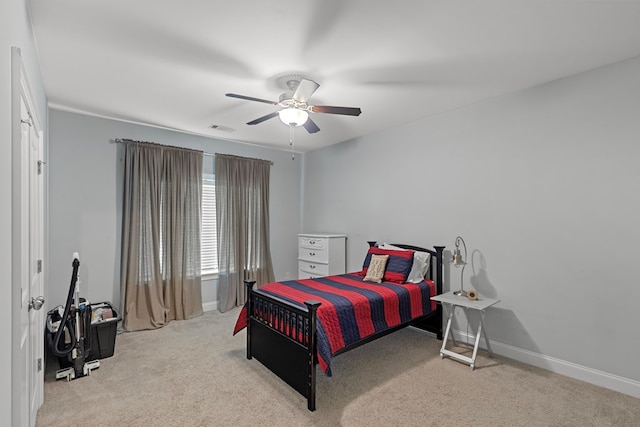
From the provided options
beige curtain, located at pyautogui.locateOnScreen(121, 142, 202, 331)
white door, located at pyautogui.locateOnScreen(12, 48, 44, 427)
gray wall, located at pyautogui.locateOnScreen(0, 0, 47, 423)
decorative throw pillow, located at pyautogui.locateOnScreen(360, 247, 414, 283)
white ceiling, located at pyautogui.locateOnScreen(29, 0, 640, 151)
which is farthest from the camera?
beige curtain, located at pyautogui.locateOnScreen(121, 142, 202, 331)

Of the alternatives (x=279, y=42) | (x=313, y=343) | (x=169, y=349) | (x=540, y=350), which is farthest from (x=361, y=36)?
(x=169, y=349)

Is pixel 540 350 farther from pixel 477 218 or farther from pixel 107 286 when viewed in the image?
pixel 107 286

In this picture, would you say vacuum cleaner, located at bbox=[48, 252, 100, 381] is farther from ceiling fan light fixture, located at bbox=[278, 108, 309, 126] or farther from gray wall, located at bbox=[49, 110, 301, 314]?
ceiling fan light fixture, located at bbox=[278, 108, 309, 126]

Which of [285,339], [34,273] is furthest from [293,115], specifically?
[34,273]

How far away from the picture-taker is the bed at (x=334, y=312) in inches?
99.7

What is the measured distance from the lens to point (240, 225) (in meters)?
5.11

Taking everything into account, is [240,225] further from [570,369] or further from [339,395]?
[570,369]

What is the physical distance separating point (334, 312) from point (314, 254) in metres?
2.35

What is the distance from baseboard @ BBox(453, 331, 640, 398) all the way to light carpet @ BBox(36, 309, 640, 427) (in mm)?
69

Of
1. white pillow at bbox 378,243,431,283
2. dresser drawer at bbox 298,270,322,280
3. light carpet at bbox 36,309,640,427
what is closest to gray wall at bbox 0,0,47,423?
light carpet at bbox 36,309,640,427

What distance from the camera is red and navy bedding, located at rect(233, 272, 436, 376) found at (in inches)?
A: 104

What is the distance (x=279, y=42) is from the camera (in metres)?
2.30

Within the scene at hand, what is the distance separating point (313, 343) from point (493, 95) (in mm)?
3040

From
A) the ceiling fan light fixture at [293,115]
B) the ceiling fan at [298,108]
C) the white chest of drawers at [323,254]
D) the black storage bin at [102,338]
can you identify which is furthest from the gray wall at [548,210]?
the black storage bin at [102,338]
